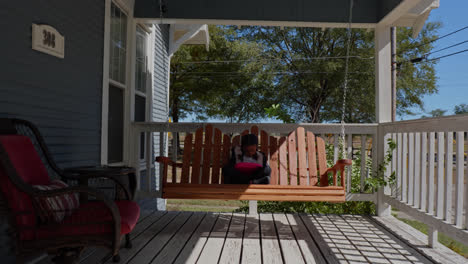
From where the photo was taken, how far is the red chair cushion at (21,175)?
6.02 ft

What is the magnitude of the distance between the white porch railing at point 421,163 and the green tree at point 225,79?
45.3 ft

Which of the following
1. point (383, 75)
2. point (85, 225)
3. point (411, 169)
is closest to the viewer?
point (85, 225)

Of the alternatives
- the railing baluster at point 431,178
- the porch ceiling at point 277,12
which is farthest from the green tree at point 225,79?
the railing baluster at point 431,178

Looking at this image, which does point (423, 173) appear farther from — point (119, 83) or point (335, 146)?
point (119, 83)

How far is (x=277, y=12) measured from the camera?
181 inches

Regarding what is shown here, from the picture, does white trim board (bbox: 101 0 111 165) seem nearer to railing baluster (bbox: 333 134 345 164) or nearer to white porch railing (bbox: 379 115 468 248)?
railing baluster (bbox: 333 134 345 164)

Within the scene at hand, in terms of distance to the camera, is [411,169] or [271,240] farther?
[411,169]

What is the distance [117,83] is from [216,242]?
226 cm

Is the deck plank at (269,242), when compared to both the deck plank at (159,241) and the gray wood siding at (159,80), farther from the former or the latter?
the gray wood siding at (159,80)

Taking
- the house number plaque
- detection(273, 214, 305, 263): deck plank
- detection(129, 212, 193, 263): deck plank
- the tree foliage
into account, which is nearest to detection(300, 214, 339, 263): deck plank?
detection(273, 214, 305, 263): deck plank

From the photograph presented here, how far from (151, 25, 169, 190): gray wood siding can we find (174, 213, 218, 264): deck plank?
2548 mm

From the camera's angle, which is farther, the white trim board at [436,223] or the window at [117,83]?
the window at [117,83]

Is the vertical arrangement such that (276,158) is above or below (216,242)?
above

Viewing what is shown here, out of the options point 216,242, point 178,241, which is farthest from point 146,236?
point 216,242
